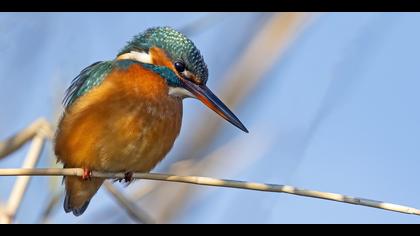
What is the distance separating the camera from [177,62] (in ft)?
9.78

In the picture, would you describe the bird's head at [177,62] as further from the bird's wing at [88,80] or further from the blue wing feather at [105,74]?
the bird's wing at [88,80]

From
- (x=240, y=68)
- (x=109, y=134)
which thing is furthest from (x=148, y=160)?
(x=240, y=68)

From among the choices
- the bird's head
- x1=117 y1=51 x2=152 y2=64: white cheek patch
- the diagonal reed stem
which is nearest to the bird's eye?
the bird's head

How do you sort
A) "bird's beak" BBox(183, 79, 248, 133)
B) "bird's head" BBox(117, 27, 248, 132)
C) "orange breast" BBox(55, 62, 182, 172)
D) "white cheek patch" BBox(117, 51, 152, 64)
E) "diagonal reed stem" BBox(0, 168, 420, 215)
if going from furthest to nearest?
"white cheek patch" BBox(117, 51, 152, 64)
"bird's head" BBox(117, 27, 248, 132)
"orange breast" BBox(55, 62, 182, 172)
"bird's beak" BBox(183, 79, 248, 133)
"diagonal reed stem" BBox(0, 168, 420, 215)

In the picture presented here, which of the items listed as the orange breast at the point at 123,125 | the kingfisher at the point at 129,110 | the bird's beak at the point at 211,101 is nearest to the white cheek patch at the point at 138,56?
the kingfisher at the point at 129,110

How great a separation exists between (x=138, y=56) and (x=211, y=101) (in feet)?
1.89

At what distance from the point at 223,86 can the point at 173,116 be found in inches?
22.4

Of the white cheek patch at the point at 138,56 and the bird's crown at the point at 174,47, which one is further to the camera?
the white cheek patch at the point at 138,56

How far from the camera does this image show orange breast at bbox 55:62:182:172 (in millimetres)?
2736

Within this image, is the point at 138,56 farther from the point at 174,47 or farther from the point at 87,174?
the point at 87,174

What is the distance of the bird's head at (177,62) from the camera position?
2932mm

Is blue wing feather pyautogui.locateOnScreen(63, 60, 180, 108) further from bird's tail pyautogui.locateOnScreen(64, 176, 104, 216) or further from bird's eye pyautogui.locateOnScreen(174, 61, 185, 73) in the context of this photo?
bird's tail pyautogui.locateOnScreen(64, 176, 104, 216)

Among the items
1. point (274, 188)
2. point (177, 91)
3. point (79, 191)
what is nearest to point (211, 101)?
point (177, 91)
